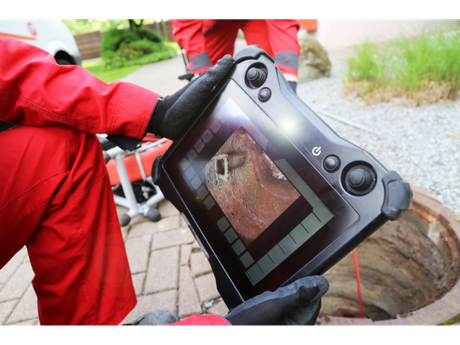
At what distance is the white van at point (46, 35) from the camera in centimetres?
284

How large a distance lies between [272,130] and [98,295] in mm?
890

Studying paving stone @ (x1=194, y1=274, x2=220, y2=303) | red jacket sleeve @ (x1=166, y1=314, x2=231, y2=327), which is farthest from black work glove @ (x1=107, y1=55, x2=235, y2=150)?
paving stone @ (x1=194, y1=274, x2=220, y2=303)

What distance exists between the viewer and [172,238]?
6.74 feet

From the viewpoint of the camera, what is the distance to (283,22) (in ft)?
5.84

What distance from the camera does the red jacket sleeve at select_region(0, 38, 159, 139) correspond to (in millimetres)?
878

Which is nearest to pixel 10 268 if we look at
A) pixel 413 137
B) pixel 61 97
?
pixel 61 97

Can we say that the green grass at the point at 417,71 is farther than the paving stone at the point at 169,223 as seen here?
Yes

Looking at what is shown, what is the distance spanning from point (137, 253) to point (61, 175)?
1.15 metres

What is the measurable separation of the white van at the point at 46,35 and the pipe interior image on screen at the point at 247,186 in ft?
9.41

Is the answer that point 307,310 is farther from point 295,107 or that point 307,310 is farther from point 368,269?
point 368,269

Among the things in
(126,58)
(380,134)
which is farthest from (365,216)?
(126,58)

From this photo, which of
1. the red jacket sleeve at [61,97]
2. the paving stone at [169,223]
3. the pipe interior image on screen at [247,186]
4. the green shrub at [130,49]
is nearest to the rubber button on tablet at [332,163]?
the pipe interior image on screen at [247,186]

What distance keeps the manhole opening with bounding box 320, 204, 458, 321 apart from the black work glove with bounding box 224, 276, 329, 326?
76 cm

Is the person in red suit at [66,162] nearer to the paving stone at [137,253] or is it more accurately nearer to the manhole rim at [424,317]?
the manhole rim at [424,317]
